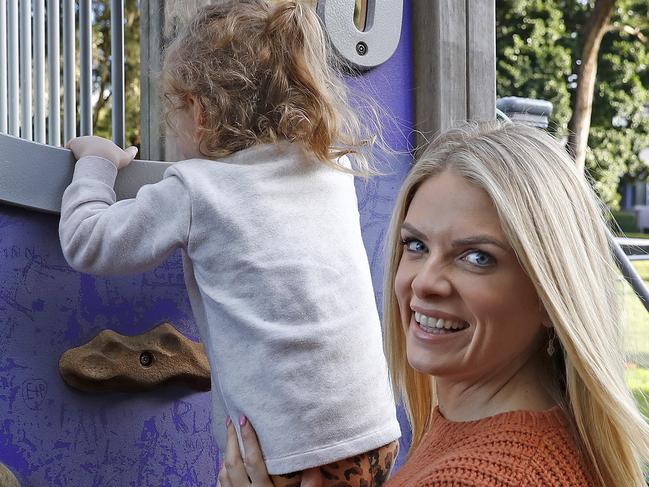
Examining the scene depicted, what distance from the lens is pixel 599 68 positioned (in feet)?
64.5

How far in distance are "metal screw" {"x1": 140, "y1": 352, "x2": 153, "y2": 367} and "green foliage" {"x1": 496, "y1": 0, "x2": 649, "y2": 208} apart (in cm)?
1675

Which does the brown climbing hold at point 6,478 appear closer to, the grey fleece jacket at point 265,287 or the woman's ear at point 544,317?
the grey fleece jacket at point 265,287

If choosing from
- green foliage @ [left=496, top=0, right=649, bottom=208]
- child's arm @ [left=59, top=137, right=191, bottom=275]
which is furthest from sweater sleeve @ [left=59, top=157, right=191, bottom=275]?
green foliage @ [left=496, top=0, right=649, bottom=208]

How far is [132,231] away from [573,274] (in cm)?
106

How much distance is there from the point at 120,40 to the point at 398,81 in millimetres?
999

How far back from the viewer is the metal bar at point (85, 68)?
8.22 ft

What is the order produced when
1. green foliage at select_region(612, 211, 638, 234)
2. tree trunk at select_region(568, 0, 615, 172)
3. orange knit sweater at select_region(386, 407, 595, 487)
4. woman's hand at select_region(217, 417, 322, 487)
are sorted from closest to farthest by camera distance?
1. orange knit sweater at select_region(386, 407, 595, 487)
2. woman's hand at select_region(217, 417, 322, 487)
3. tree trunk at select_region(568, 0, 615, 172)
4. green foliage at select_region(612, 211, 638, 234)

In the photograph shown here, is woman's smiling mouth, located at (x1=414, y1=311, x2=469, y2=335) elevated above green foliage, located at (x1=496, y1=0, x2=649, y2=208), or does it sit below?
above

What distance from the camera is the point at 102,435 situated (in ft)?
7.45

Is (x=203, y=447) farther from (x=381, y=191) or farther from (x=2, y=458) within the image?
(x=381, y=191)

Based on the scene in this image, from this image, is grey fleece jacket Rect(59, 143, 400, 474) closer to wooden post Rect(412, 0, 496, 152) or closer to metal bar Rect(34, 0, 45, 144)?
metal bar Rect(34, 0, 45, 144)

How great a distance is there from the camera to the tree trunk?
1744 cm

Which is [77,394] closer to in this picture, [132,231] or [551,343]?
[132,231]

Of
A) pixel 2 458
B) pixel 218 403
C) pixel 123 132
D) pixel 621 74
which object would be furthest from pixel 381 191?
pixel 621 74
